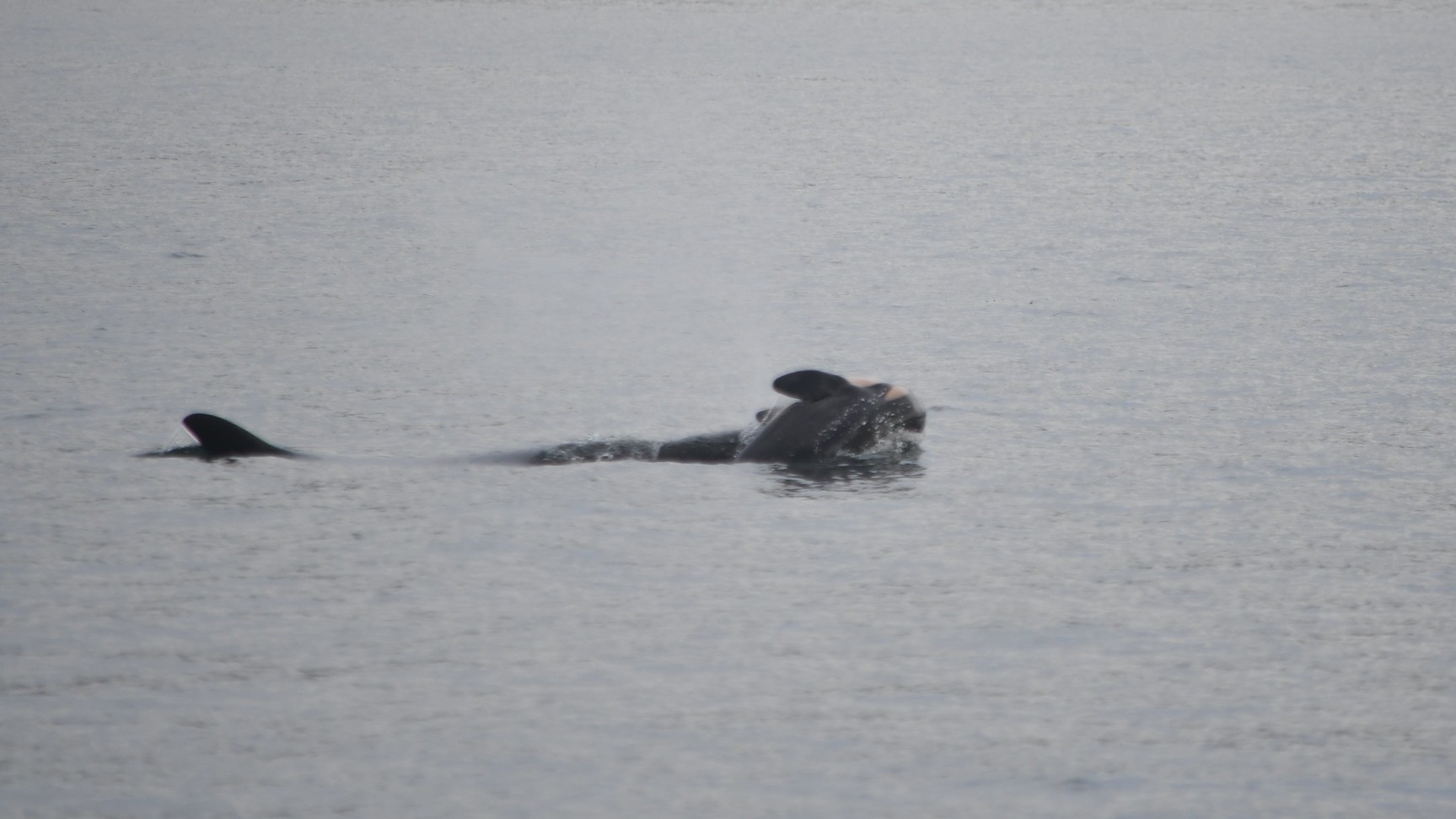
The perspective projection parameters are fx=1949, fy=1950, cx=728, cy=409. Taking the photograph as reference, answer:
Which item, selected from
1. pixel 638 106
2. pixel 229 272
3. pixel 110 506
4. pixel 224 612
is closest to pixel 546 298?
pixel 229 272

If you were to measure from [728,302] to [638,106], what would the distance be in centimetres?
2559

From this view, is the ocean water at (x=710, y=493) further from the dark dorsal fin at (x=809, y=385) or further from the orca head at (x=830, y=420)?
the dark dorsal fin at (x=809, y=385)

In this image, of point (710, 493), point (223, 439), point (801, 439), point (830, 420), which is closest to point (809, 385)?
point (830, 420)

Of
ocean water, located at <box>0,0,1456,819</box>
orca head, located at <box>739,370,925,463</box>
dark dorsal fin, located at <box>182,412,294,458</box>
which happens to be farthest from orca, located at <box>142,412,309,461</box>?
orca head, located at <box>739,370,925,463</box>

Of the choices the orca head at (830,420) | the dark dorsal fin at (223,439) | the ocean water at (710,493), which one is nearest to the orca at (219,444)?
the dark dorsal fin at (223,439)

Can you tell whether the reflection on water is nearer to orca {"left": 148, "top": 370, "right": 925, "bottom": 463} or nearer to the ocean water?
Answer: the ocean water

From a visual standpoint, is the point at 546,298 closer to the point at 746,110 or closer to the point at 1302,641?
the point at 1302,641

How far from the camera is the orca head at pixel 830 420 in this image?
16.5m

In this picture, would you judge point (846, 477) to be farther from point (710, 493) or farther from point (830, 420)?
point (710, 493)

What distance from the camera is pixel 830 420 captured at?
54.3 feet

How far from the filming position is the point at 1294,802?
1014cm

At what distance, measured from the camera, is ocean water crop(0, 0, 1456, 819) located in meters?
10.5

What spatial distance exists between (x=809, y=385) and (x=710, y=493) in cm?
156

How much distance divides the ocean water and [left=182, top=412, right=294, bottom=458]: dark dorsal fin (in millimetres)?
498
